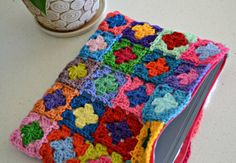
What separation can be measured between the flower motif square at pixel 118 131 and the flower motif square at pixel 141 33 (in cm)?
15

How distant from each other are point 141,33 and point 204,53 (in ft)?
0.40

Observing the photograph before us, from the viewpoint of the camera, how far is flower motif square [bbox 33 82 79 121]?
580 millimetres

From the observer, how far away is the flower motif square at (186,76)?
0.55 metres

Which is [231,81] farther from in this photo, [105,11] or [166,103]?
[105,11]

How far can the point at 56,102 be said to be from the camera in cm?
59

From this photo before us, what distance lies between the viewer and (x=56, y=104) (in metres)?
0.59

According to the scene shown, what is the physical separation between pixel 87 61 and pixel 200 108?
0.21 m

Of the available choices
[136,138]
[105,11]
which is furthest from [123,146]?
[105,11]

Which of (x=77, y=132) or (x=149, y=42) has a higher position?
(x=149, y=42)

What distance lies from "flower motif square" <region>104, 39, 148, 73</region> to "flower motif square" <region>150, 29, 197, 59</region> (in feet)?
0.09

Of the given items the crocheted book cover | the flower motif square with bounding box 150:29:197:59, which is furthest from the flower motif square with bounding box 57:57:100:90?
the flower motif square with bounding box 150:29:197:59

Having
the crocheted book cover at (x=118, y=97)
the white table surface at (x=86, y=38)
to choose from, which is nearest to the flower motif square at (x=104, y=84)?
the crocheted book cover at (x=118, y=97)

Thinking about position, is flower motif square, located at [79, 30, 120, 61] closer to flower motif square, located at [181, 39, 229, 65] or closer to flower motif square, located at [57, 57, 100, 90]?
flower motif square, located at [57, 57, 100, 90]

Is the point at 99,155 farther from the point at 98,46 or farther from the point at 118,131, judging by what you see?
the point at 98,46
